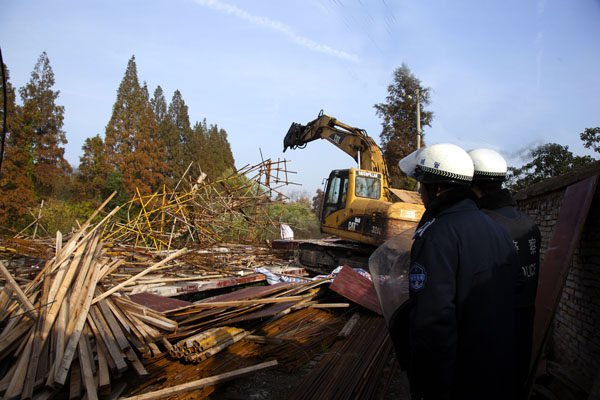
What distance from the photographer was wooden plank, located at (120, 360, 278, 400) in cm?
308

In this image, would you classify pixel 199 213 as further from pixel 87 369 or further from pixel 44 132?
pixel 44 132

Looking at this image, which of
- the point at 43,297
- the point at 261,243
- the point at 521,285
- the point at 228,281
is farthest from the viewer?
the point at 261,243

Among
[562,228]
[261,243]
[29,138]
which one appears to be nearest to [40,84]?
[29,138]

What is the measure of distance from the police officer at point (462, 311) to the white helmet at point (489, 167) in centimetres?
157

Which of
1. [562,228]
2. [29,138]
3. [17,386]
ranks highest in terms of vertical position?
[29,138]

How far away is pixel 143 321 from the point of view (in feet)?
13.7

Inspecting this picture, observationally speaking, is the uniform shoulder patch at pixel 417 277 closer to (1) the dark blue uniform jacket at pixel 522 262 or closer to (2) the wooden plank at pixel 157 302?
(1) the dark blue uniform jacket at pixel 522 262

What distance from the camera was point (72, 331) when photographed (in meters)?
3.50

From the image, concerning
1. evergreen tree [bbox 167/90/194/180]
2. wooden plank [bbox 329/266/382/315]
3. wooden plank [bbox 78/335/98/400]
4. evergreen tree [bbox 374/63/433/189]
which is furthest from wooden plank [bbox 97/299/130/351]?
evergreen tree [bbox 167/90/194/180]

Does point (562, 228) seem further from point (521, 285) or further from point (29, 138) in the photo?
point (29, 138)

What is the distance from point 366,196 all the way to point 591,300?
6.30 m

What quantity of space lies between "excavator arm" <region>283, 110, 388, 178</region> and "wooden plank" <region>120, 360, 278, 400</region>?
732cm

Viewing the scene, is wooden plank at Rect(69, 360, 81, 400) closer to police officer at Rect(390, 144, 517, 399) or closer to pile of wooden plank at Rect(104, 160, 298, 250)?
police officer at Rect(390, 144, 517, 399)

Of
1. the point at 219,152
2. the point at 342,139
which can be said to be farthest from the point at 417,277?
the point at 219,152
